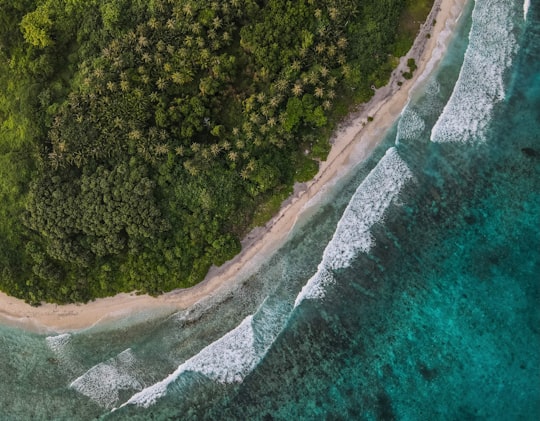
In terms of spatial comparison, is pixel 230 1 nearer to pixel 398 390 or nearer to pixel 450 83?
pixel 450 83

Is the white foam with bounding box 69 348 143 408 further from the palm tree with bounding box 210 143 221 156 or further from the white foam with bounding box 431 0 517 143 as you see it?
the white foam with bounding box 431 0 517 143

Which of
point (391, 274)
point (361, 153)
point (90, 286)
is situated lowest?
point (90, 286)

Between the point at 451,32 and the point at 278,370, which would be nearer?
the point at 278,370

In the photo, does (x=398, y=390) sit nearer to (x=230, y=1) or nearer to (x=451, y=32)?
(x=451, y=32)

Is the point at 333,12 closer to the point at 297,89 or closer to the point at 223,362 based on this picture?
the point at 297,89

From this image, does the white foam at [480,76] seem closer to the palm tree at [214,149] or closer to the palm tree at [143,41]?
the palm tree at [214,149]

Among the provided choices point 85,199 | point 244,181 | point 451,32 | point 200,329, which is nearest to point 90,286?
point 85,199

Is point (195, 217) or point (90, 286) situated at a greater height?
point (195, 217)
